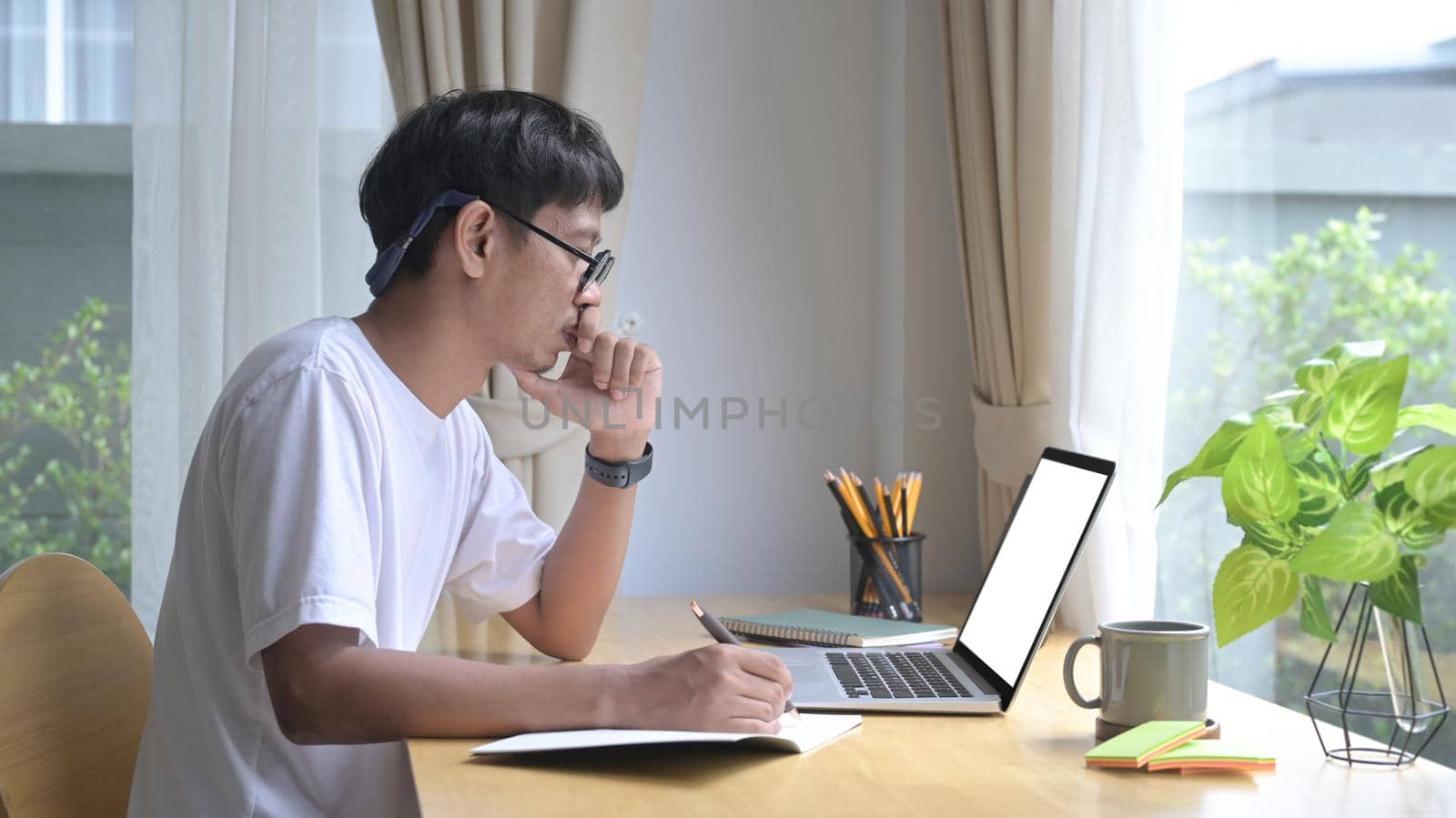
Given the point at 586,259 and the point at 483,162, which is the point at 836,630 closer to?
the point at 586,259

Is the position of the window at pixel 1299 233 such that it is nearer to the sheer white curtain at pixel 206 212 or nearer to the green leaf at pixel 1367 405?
the green leaf at pixel 1367 405

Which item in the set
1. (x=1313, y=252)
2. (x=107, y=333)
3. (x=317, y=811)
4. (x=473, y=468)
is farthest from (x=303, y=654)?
(x=107, y=333)

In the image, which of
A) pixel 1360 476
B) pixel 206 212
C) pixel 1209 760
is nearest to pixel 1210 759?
pixel 1209 760

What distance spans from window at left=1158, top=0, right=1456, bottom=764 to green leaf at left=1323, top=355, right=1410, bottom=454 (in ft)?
1.37

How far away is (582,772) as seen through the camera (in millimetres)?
934

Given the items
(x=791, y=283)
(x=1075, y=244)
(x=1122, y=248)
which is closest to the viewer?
(x=1122, y=248)

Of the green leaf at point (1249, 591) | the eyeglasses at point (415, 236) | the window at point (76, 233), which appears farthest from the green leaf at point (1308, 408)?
the window at point (76, 233)

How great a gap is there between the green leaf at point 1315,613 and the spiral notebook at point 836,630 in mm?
584

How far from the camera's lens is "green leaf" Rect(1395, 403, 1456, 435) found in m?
0.93

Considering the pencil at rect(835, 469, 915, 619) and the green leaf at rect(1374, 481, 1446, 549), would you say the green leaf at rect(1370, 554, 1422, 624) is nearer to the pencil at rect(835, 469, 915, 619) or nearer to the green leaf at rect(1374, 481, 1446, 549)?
the green leaf at rect(1374, 481, 1446, 549)

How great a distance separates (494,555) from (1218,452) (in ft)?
2.53

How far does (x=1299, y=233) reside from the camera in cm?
145

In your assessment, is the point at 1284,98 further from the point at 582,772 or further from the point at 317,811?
the point at 317,811

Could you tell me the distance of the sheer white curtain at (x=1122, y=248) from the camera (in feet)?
5.00
